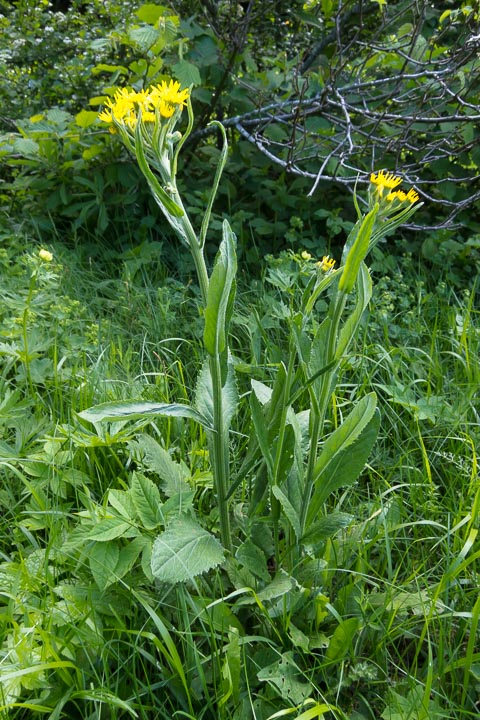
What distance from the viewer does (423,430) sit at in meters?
1.91

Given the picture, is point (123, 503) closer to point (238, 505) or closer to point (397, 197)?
point (238, 505)

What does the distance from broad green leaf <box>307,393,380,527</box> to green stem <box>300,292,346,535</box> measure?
1 centimetres

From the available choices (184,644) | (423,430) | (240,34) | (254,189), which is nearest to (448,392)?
(423,430)

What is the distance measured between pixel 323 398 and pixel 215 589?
0.46 metres

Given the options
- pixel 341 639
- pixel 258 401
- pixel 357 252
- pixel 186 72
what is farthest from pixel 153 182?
pixel 186 72

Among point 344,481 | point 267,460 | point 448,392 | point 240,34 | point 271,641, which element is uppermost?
point 240,34

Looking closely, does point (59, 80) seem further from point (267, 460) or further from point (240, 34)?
point (267, 460)

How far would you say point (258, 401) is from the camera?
125cm

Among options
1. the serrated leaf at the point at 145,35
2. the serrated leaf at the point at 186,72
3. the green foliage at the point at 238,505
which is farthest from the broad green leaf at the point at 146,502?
the serrated leaf at the point at 145,35

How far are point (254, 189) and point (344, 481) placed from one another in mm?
2341

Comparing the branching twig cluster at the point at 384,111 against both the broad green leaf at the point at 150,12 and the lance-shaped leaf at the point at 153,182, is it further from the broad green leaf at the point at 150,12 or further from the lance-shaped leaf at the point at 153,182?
the lance-shaped leaf at the point at 153,182

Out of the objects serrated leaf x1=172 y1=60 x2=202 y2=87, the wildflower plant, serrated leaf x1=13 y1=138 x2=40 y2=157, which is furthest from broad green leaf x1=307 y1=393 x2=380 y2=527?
serrated leaf x1=13 y1=138 x2=40 y2=157

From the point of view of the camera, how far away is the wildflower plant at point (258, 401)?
1103 millimetres

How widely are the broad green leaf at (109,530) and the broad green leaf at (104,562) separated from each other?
0.05 feet
